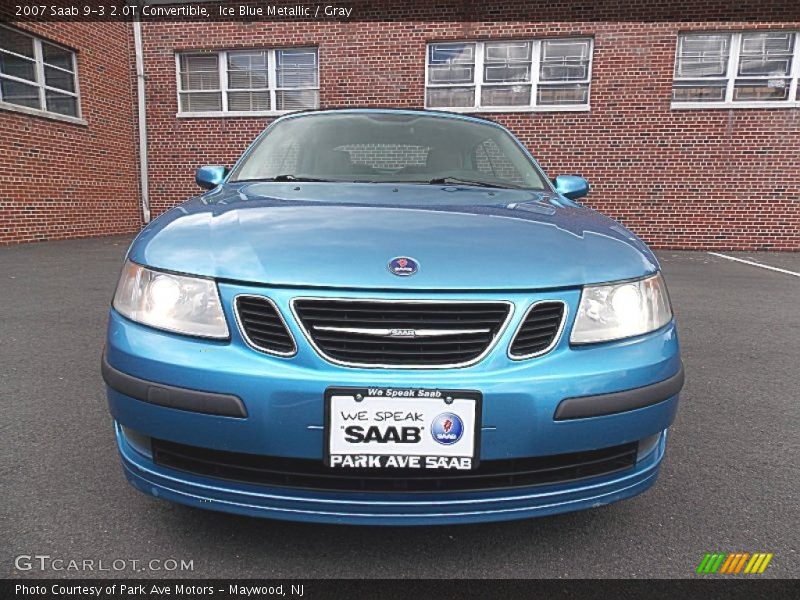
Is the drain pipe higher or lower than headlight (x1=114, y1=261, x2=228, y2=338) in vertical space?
higher

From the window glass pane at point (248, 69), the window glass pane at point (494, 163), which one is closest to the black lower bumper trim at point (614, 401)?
the window glass pane at point (494, 163)

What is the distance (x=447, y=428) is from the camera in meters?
1.21

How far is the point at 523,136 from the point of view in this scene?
30.9 feet

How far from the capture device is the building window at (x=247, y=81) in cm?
987

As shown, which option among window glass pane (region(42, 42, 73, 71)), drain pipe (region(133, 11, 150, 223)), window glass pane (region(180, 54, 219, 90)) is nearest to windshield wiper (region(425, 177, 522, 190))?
window glass pane (region(42, 42, 73, 71))

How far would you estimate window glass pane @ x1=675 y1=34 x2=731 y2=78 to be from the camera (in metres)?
8.88

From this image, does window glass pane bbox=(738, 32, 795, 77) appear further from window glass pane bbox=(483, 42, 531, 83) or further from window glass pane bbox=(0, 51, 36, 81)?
window glass pane bbox=(0, 51, 36, 81)

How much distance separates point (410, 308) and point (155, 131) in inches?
421

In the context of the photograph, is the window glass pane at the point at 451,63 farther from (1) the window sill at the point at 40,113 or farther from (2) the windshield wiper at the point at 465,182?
(2) the windshield wiper at the point at 465,182

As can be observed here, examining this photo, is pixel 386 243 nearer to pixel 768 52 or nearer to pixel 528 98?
pixel 528 98

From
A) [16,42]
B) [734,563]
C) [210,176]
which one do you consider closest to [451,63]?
[16,42]

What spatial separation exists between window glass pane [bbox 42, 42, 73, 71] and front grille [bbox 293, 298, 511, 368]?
9.88 meters
